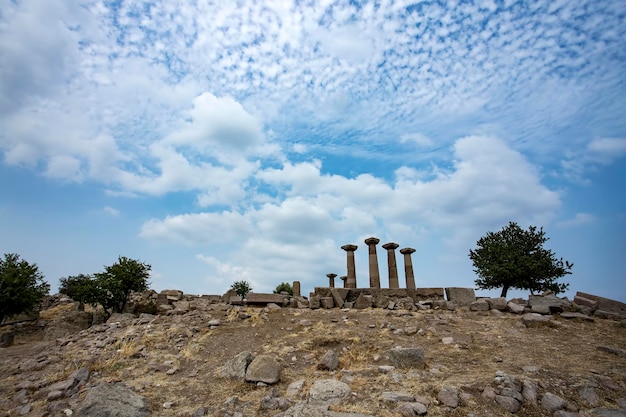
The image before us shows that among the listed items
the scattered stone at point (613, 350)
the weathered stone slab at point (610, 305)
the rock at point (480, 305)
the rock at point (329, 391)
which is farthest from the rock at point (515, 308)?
the rock at point (329, 391)

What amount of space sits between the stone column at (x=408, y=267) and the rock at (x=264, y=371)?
603 inches

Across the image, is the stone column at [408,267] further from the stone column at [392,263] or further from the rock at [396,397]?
the rock at [396,397]

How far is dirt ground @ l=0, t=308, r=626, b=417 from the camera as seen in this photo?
695 centimetres

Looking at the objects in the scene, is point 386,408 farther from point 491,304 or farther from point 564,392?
point 491,304

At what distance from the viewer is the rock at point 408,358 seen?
323 inches

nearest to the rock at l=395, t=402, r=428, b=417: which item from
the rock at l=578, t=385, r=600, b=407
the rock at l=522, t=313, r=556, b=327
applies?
the rock at l=578, t=385, r=600, b=407

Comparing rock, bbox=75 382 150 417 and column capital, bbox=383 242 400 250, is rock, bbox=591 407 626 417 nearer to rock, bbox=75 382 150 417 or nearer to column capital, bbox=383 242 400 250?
rock, bbox=75 382 150 417

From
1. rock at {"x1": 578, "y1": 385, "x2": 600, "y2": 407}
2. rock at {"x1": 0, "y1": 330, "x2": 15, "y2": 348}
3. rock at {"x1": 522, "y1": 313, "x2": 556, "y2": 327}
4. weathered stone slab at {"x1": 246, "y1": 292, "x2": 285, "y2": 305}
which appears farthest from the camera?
weathered stone slab at {"x1": 246, "y1": 292, "x2": 285, "y2": 305}

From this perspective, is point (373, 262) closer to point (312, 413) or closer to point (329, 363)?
point (329, 363)

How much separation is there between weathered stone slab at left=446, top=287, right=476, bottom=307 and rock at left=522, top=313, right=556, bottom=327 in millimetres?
3235

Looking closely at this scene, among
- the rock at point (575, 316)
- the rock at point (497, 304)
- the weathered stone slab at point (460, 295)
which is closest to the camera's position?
the rock at point (575, 316)

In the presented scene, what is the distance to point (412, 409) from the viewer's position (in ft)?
19.8

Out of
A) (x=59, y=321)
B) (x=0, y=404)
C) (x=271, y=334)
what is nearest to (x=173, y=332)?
(x=271, y=334)

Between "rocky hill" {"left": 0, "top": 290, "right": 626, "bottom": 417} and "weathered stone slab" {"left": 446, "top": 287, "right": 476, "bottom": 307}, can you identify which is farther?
"weathered stone slab" {"left": 446, "top": 287, "right": 476, "bottom": 307}
